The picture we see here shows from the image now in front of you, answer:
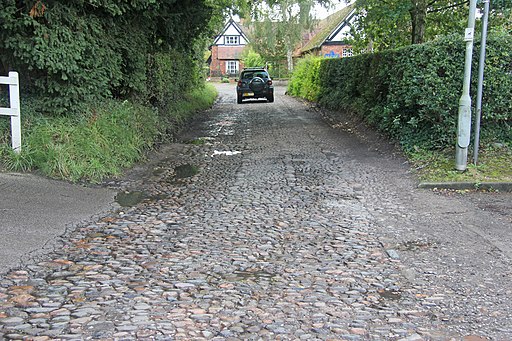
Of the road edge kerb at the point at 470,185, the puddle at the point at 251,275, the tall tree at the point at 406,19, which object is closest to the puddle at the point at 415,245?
the puddle at the point at 251,275

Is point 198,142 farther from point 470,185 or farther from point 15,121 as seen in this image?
point 470,185

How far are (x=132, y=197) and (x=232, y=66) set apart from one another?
73.1 meters

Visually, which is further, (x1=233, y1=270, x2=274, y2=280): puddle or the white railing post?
the white railing post

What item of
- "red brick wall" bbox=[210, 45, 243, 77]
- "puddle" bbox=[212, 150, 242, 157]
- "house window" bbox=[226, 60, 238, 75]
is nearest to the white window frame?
"house window" bbox=[226, 60, 238, 75]

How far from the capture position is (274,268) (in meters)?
4.95

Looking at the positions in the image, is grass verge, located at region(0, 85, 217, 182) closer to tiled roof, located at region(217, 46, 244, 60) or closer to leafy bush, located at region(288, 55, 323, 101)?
leafy bush, located at region(288, 55, 323, 101)

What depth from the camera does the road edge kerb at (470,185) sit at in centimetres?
799

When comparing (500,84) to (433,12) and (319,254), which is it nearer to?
(319,254)

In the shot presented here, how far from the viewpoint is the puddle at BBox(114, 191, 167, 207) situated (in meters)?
7.44

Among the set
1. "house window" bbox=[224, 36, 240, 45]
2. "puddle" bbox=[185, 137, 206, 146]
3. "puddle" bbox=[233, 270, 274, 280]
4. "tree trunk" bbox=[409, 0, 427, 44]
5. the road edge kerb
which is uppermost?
"house window" bbox=[224, 36, 240, 45]

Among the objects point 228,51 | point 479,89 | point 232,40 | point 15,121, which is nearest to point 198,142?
point 15,121

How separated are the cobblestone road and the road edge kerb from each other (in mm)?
389

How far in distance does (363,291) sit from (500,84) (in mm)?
6569

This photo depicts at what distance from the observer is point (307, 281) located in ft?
15.2
